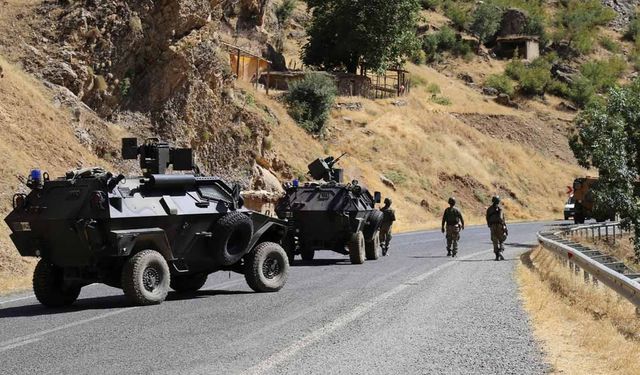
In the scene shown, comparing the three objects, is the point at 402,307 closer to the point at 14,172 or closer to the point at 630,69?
the point at 14,172

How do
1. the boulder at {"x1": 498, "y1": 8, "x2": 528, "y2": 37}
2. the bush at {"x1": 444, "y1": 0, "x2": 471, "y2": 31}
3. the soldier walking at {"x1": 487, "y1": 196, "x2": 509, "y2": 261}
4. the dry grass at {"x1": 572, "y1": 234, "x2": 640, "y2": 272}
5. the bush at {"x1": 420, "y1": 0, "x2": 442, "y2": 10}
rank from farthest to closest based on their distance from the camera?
the bush at {"x1": 420, "y1": 0, "x2": 442, "y2": 10}
the boulder at {"x1": 498, "y1": 8, "x2": 528, "y2": 37}
the bush at {"x1": 444, "y1": 0, "x2": 471, "y2": 31}
the dry grass at {"x1": 572, "y1": 234, "x2": 640, "y2": 272}
the soldier walking at {"x1": 487, "y1": 196, "x2": 509, "y2": 261}

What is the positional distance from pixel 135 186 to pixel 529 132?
68947 millimetres

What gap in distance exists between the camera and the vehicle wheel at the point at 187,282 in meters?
15.7

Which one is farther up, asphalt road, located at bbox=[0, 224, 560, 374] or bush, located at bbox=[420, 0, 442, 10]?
bush, located at bbox=[420, 0, 442, 10]

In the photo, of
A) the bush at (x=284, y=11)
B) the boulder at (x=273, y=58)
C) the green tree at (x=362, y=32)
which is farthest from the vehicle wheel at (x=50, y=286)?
the bush at (x=284, y=11)

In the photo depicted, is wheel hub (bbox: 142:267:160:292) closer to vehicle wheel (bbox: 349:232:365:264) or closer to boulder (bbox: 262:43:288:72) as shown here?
vehicle wheel (bbox: 349:232:365:264)

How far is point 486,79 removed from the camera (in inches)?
3917

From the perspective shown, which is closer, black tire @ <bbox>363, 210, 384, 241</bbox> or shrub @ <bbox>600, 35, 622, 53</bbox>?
black tire @ <bbox>363, 210, 384, 241</bbox>

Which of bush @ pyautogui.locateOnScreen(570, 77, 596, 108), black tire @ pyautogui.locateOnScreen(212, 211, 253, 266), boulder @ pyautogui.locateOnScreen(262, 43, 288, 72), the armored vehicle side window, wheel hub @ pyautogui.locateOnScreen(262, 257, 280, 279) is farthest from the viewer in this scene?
bush @ pyautogui.locateOnScreen(570, 77, 596, 108)

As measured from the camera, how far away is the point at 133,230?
1354cm

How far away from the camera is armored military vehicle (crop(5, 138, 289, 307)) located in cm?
1334

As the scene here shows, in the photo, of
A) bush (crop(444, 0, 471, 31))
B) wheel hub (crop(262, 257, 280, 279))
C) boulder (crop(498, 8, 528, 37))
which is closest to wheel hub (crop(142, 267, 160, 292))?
wheel hub (crop(262, 257, 280, 279))

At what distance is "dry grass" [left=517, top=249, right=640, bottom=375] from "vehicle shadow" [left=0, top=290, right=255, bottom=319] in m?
5.22

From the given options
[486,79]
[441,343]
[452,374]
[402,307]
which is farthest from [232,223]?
[486,79]
